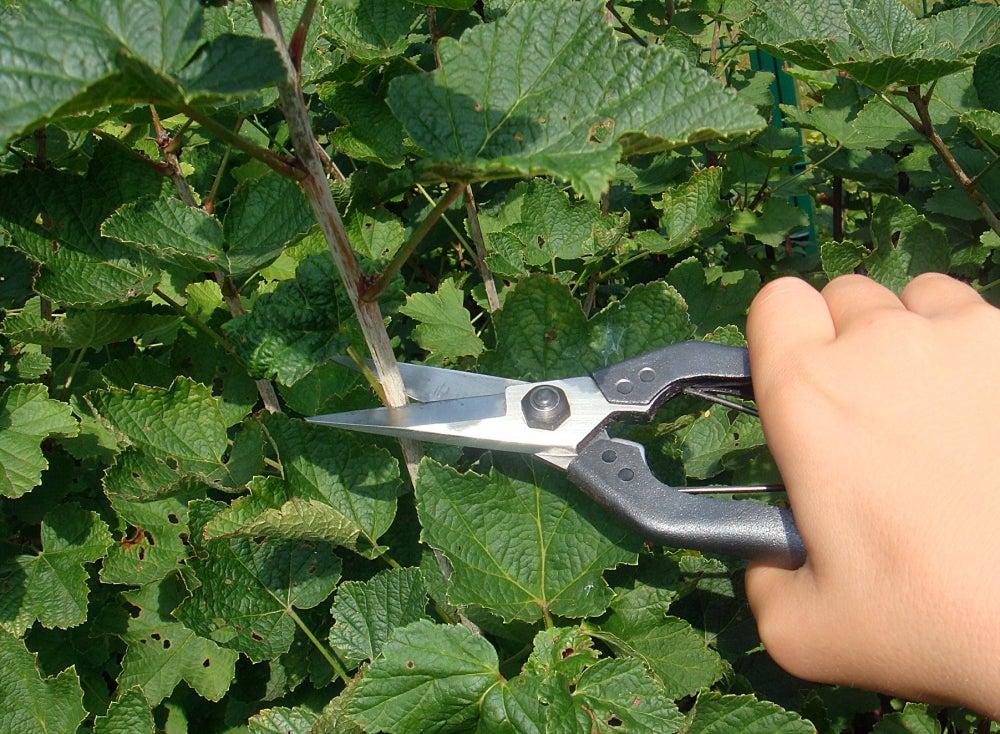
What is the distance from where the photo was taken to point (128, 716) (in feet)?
5.57

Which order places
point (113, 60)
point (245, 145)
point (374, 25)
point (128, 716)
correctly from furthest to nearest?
point (374, 25)
point (128, 716)
point (245, 145)
point (113, 60)

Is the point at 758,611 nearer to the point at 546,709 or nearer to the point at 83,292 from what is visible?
the point at 546,709

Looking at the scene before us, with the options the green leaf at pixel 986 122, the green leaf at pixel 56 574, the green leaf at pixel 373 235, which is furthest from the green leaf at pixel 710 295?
the green leaf at pixel 56 574

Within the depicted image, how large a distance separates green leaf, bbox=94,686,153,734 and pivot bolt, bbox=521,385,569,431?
3.04ft

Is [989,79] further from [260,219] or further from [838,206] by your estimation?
[260,219]

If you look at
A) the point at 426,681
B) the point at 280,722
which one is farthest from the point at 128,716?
the point at 426,681

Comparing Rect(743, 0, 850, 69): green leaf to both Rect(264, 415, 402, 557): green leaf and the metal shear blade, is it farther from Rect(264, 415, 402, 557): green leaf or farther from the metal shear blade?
Rect(264, 415, 402, 557): green leaf

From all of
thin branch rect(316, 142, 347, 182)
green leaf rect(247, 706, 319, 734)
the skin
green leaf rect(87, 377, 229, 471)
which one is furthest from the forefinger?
thin branch rect(316, 142, 347, 182)

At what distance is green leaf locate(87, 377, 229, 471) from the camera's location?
5.91ft

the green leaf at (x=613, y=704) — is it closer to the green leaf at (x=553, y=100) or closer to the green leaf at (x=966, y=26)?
the green leaf at (x=553, y=100)

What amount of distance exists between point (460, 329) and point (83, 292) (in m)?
0.88

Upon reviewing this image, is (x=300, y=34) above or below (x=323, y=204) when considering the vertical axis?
above

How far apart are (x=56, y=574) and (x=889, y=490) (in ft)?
5.46

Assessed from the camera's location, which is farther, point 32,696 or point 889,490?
A: point 32,696
